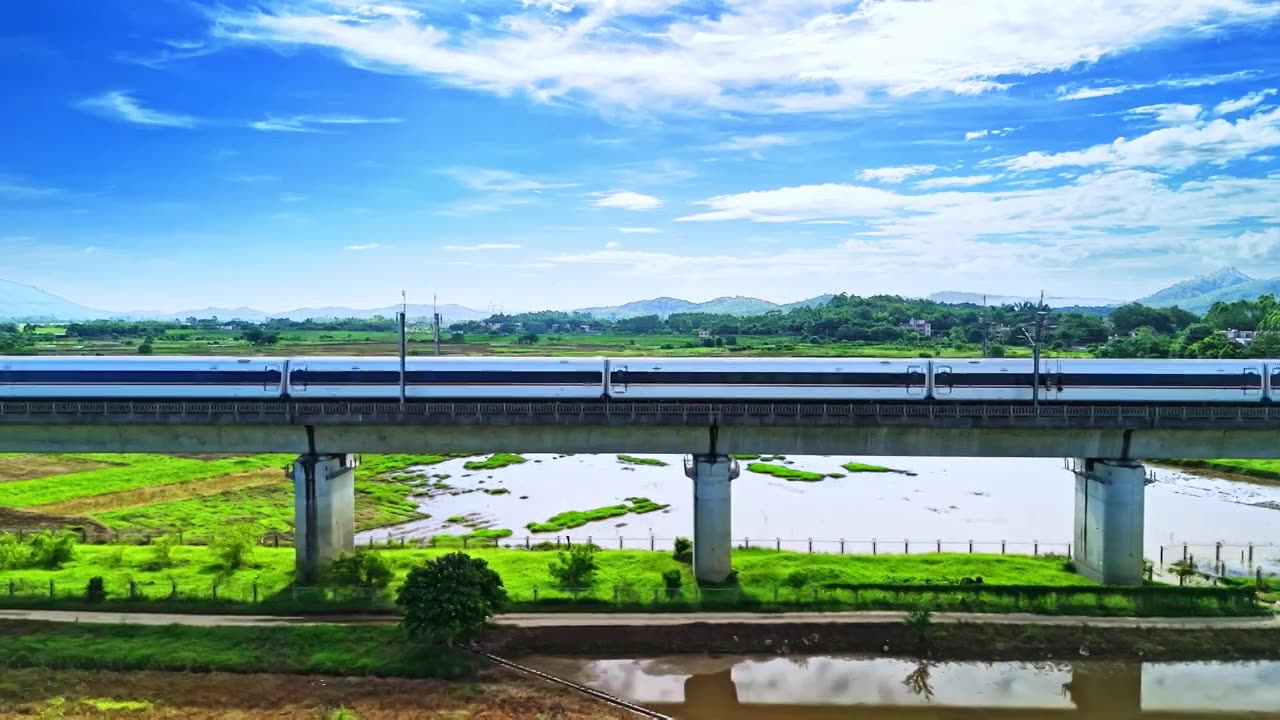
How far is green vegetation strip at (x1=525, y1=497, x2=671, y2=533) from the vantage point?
1847 inches

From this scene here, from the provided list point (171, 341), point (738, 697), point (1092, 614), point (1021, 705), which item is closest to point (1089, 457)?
point (1092, 614)

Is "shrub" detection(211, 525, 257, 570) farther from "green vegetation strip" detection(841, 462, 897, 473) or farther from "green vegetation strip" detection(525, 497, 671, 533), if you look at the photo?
"green vegetation strip" detection(841, 462, 897, 473)

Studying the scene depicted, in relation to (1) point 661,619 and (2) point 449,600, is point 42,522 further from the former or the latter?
(1) point 661,619

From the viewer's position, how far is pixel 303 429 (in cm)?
3375

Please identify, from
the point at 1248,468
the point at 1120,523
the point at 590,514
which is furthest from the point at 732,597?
the point at 1248,468

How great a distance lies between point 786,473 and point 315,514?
38696mm

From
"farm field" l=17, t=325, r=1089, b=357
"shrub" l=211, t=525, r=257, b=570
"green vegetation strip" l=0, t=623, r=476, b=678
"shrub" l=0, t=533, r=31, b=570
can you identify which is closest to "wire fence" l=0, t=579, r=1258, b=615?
"green vegetation strip" l=0, t=623, r=476, b=678

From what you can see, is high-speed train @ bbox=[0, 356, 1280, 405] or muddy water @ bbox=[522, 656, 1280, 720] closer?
muddy water @ bbox=[522, 656, 1280, 720]

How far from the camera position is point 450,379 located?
116ft

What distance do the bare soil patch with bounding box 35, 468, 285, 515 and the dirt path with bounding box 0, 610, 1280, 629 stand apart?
24784 millimetres

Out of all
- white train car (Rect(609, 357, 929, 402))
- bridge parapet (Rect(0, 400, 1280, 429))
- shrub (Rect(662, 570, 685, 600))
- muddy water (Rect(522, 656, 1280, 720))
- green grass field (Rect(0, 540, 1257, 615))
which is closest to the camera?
muddy water (Rect(522, 656, 1280, 720))

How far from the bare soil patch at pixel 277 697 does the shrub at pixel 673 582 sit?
23.1ft

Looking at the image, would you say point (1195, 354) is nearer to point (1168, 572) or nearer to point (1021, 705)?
point (1168, 572)

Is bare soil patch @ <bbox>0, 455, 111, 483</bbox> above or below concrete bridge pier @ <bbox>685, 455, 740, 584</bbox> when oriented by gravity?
below
